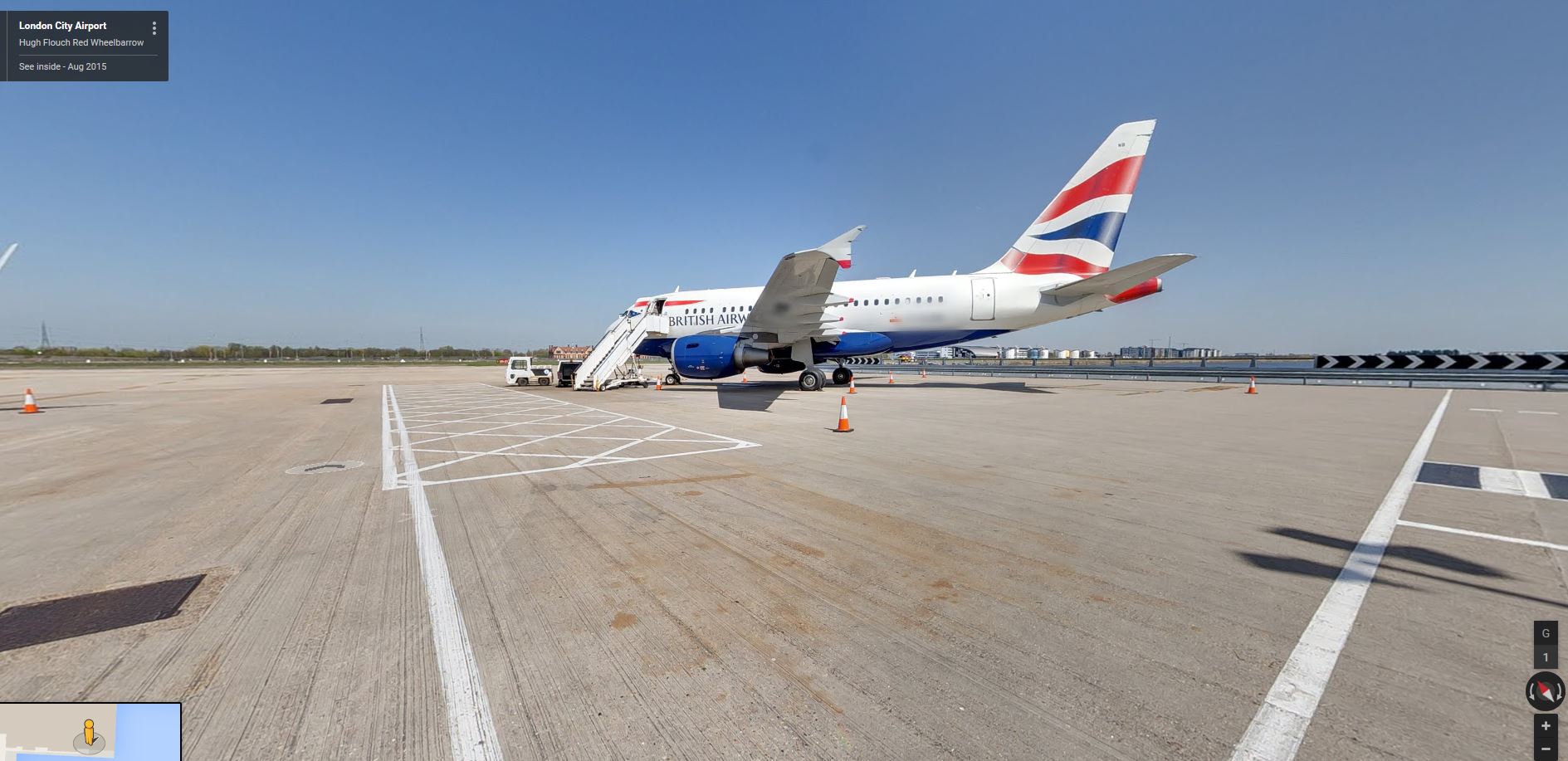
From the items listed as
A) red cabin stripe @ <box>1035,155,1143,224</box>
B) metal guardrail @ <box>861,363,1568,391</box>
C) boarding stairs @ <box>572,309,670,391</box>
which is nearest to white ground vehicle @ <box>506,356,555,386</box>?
boarding stairs @ <box>572,309,670,391</box>

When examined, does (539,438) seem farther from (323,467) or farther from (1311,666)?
(1311,666)

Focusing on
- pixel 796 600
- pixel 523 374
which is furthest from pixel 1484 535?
pixel 523 374

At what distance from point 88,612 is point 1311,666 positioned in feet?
20.9

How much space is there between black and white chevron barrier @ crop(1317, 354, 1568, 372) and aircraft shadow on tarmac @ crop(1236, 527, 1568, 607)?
28237mm

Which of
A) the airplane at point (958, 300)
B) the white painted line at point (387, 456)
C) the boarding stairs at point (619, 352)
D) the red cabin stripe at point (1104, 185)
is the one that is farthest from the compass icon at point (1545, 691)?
the boarding stairs at point (619, 352)

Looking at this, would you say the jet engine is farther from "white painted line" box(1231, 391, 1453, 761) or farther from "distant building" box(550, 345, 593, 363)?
"white painted line" box(1231, 391, 1453, 761)

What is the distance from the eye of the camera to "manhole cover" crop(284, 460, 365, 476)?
6348 millimetres

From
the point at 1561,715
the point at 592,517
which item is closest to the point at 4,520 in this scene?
the point at 592,517

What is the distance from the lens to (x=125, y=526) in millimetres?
4305

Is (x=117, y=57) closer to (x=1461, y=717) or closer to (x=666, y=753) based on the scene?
(x=666, y=753)

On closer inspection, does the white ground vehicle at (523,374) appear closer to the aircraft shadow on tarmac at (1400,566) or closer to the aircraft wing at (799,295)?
the aircraft wing at (799,295)

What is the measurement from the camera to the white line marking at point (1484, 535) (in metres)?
3.70

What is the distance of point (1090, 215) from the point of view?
16.6 m

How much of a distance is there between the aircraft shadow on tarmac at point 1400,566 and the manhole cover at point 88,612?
6.92m
